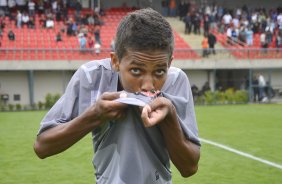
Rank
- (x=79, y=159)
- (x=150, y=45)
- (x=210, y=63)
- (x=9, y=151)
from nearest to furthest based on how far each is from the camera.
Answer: (x=150, y=45) < (x=79, y=159) < (x=9, y=151) < (x=210, y=63)

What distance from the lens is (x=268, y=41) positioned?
115 feet

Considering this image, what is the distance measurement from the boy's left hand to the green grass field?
6.82 m

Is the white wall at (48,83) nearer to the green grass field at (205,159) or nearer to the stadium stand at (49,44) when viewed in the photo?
the stadium stand at (49,44)

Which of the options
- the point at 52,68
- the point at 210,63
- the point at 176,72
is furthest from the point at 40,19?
the point at 176,72

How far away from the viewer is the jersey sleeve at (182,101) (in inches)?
90.5

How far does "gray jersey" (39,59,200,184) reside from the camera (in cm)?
223

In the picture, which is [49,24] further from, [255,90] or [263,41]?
[263,41]

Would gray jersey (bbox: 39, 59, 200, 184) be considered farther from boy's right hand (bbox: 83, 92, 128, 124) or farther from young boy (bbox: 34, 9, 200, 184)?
boy's right hand (bbox: 83, 92, 128, 124)

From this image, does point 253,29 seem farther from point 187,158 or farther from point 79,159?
point 187,158

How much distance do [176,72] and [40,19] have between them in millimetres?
33312

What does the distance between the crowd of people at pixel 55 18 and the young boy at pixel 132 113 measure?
1133 inches

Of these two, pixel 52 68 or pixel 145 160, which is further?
pixel 52 68

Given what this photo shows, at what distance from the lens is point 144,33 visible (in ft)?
7.02

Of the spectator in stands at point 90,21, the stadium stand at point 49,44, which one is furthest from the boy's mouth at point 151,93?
the spectator in stands at point 90,21
